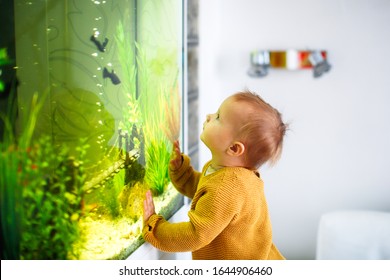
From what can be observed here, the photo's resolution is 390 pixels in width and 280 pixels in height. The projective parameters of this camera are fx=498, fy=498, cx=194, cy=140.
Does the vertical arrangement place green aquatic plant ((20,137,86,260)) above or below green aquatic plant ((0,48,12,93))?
below

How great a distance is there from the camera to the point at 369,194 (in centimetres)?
181

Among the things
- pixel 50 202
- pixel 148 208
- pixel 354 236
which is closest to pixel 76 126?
pixel 50 202

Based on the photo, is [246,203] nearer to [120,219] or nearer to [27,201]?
[120,219]

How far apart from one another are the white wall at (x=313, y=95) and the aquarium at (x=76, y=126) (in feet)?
1.84

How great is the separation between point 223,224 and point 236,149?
0.18 m

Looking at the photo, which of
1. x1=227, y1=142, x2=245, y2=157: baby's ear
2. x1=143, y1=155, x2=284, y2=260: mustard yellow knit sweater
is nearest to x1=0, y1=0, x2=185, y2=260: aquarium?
x1=143, y1=155, x2=284, y2=260: mustard yellow knit sweater

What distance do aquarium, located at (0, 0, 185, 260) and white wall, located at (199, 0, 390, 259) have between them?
1.84ft

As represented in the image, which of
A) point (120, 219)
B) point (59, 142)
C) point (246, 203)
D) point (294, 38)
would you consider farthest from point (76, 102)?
point (294, 38)

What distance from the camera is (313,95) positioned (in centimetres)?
184

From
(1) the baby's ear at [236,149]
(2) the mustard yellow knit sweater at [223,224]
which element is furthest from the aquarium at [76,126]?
(1) the baby's ear at [236,149]

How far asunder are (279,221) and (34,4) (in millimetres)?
1318

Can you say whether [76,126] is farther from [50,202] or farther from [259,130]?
[259,130]

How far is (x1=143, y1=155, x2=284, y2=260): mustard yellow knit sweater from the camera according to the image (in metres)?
1.10

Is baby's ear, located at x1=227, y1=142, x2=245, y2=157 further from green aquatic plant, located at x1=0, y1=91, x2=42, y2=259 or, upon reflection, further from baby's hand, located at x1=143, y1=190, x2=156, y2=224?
green aquatic plant, located at x1=0, y1=91, x2=42, y2=259
